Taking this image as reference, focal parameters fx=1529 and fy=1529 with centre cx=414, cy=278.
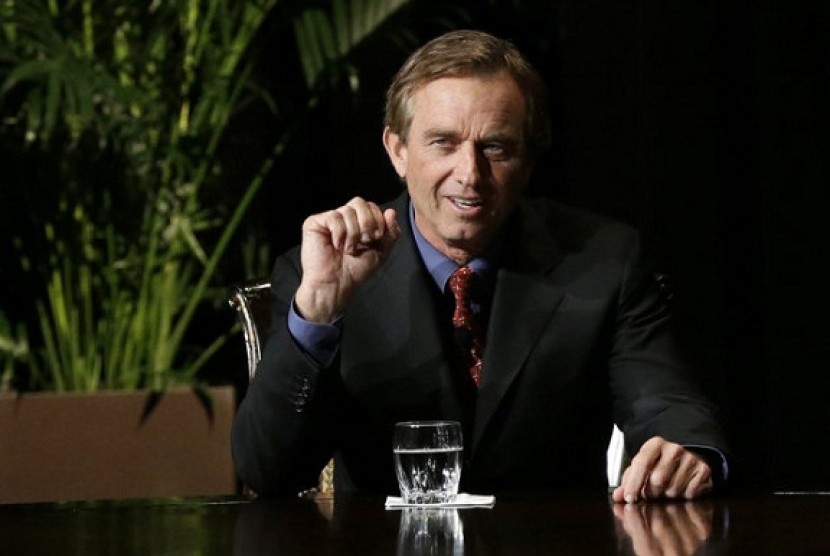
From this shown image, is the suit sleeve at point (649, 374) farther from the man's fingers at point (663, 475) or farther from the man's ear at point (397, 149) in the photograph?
the man's ear at point (397, 149)

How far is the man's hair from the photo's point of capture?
2357 millimetres

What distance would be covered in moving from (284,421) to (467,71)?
2.02 feet

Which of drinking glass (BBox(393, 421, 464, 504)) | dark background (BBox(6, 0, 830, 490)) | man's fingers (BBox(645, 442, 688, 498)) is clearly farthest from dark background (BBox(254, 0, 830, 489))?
drinking glass (BBox(393, 421, 464, 504))

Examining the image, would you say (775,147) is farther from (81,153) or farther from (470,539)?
(470,539)

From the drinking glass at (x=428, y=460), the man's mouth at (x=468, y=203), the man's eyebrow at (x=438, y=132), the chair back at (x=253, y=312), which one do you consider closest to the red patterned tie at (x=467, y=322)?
the man's mouth at (x=468, y=203)

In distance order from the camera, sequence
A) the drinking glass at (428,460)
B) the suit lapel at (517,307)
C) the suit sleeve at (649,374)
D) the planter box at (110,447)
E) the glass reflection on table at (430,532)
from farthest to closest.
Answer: the planter box at (110,447)
the suit lapel at (517,307)
the suit sleeve at (649,374)
the drinking glass at (428,460)
the glass reflection on table at (430,532)

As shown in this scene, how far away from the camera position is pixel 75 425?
3.62 m

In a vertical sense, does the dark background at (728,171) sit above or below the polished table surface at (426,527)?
above

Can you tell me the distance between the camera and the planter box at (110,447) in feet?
11.7

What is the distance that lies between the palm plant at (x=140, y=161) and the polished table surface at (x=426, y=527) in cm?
184

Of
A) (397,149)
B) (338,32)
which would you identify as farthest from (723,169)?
(397,149)

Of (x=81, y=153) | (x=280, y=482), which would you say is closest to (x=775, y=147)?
(x=81, y=153)

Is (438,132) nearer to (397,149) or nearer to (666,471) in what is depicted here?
(397,149)

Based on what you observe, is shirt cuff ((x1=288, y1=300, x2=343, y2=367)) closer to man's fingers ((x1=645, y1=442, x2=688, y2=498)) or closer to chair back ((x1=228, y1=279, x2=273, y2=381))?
chair back ((x1=228, y1=279, x2=273, y2=381))
